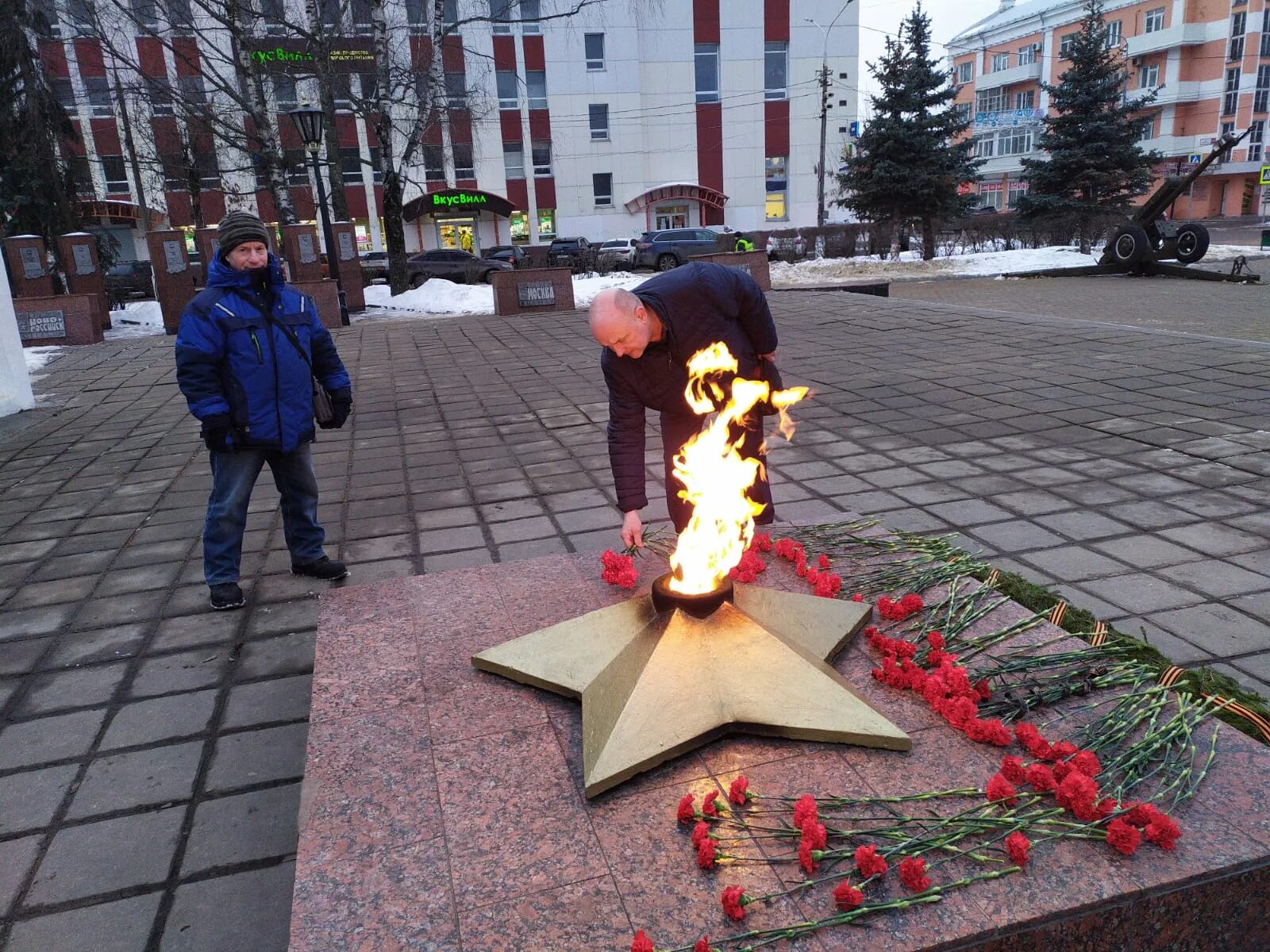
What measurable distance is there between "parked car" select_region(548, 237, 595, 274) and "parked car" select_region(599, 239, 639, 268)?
1.73 ft

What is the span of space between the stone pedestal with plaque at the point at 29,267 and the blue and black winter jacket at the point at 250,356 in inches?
587

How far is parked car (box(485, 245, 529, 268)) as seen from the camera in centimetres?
2819

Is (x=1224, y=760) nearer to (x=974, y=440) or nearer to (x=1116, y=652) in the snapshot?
(x=1116, y=652)

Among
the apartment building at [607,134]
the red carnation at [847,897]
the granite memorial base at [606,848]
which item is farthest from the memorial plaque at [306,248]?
the apartment building at [607,134]

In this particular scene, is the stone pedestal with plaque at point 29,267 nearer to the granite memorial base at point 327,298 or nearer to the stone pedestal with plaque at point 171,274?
the stone pedestal with plaque at point 171,274

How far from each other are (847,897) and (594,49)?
3957 cm

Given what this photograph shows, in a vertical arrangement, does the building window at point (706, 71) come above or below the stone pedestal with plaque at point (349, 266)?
above

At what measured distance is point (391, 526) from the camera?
5184mm

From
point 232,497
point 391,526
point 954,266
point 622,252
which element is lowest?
point 391,526

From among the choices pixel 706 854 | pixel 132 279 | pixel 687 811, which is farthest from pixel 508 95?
pixel 706 854

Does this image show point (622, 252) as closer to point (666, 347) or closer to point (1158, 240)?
point (1158, 240)

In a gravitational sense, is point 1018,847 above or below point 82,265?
below

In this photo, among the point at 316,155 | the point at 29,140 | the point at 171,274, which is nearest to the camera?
the point at 316,155

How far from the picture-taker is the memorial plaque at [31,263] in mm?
15836
